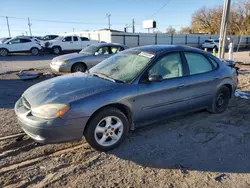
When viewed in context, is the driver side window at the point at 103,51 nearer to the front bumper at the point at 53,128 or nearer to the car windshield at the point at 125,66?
the car windshield at the point at 125,66

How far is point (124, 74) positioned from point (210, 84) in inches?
75.1

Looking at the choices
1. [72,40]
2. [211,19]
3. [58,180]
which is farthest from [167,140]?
[211,19]

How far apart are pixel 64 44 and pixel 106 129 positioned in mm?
19110

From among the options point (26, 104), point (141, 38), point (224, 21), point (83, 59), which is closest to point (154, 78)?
point (26, 104)

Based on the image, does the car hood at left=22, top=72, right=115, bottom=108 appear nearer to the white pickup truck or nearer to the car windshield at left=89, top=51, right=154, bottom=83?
the car windshield at left=89, top=51, right=154, bottom=83

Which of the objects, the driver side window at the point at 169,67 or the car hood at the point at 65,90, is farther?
the driver side window at the point at 169,67

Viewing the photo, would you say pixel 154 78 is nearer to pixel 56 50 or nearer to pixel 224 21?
pixel 224 21

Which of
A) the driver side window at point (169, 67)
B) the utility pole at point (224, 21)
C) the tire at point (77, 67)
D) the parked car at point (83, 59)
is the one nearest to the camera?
the driver side window at point (169, 67)

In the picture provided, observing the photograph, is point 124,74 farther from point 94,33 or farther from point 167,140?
point 94,33

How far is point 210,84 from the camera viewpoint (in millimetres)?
4297

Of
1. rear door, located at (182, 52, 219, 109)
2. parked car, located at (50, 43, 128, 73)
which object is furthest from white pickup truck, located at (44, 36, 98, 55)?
rear door, located at (182, 52, 219, 109)

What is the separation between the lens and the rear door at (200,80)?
402cm

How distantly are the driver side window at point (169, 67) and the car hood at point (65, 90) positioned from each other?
0.85 meters

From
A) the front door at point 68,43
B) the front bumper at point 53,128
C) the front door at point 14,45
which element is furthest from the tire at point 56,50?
the front bumper at point 53,128
